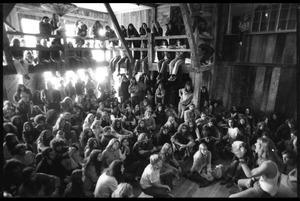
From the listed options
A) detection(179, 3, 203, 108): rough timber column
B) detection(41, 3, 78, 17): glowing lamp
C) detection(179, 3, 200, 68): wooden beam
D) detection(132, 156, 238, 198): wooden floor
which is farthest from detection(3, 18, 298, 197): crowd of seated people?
detection(41, 3, 78, 17): glowing lamp

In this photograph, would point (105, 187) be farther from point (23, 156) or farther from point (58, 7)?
point (58, 7)

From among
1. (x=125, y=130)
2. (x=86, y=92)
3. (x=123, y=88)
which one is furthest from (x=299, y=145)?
(x=86, y=92)

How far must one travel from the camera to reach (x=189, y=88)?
8562 mm

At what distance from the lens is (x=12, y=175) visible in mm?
3859

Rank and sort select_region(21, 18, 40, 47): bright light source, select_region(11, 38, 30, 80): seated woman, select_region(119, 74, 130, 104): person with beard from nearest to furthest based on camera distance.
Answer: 1. select_region(11, 38, 30, 80): seated woman
2. select_region(21, 18, 40, 47): bright light source
3. select_region(119, 74, 130, 104): person with beard

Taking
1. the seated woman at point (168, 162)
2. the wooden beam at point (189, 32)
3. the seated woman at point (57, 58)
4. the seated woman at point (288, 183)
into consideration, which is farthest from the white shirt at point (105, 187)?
the seated woman at point (57, 58)

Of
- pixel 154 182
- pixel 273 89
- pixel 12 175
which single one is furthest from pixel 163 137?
pixel 273 89

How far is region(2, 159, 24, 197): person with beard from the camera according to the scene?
3.80 metres

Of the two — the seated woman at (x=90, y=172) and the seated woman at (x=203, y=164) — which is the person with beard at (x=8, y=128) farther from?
the seated woman at (x=203, y=164)

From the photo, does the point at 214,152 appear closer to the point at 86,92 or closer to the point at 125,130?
the point at 125,130

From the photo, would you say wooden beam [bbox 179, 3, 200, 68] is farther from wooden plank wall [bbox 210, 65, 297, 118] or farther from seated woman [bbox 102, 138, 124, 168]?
seated woman [bbox 102, 138, 124, 168]

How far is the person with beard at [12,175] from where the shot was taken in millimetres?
3799

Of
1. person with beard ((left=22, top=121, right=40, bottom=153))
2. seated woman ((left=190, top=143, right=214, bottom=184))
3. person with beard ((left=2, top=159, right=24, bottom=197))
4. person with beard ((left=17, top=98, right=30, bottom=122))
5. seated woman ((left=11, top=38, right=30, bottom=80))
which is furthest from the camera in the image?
person with beard ((left=17, top=98, right=30, bottom=122))

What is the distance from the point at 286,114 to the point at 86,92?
→ 874 centimetres
